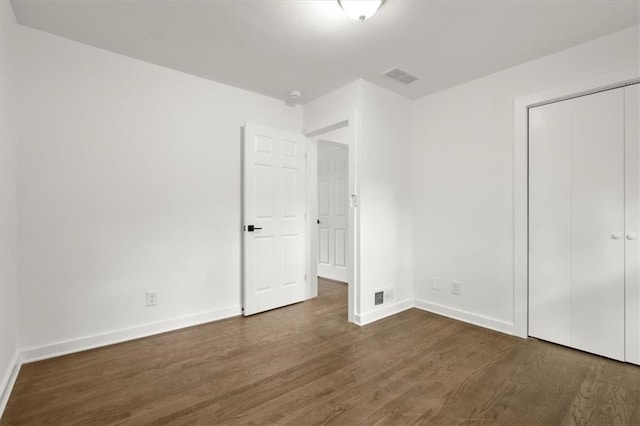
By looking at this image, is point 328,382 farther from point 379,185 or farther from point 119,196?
point 119,196

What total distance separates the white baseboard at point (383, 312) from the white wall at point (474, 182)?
0.59ft

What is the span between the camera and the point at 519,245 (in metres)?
2.83

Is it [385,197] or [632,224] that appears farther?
[385,197]

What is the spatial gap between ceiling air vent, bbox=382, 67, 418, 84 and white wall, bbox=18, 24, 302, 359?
1.66 m

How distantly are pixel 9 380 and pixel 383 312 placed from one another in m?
3.03

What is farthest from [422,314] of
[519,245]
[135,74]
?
[135,74]

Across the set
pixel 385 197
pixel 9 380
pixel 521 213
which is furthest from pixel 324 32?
pixel 9 380

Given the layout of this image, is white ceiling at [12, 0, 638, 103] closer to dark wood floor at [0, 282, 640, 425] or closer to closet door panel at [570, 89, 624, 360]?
closet door panel at [570, 89, 624, 360]

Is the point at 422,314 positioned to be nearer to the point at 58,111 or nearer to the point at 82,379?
the point at 82,379

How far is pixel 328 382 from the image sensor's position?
2.03m

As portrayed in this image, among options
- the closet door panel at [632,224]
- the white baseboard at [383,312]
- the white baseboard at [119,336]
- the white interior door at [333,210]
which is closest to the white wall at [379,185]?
the white baseboard at [383,312]

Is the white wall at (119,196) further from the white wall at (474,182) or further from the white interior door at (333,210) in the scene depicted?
the white wall at (474,182)

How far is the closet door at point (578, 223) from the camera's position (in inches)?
92.9

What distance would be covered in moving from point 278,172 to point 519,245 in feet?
8.62
